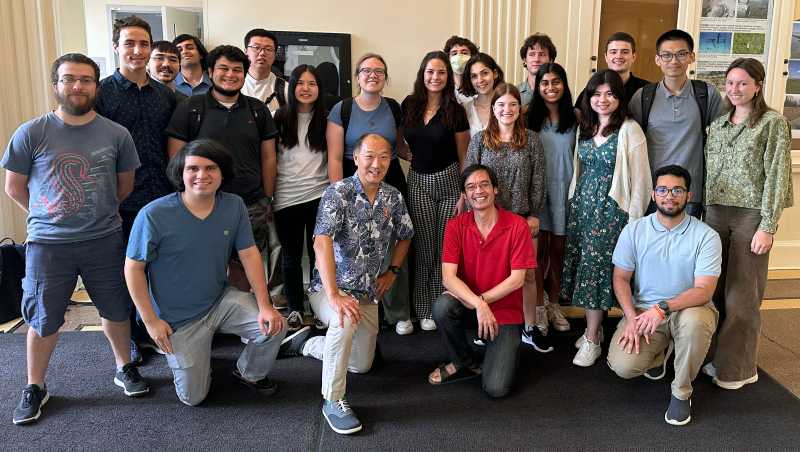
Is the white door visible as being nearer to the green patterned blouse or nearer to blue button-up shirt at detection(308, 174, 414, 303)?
blue button-up shirt at detection(308, 174, 414, 303)

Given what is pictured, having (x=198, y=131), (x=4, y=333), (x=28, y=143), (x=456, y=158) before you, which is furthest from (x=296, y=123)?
(x=4, y=333)

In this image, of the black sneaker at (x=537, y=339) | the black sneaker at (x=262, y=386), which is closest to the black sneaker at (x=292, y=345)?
the black sneaker at (x=262, y=386)

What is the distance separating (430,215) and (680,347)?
52.6 inches

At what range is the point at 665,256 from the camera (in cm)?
245

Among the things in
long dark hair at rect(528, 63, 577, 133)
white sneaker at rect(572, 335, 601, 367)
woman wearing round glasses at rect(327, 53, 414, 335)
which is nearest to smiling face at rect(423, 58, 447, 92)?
woman wearing round glasses at rect(327, 53, 414, 335)

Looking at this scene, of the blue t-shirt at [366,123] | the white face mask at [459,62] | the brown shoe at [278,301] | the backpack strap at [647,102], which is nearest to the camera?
the backpack strap at [647,102]

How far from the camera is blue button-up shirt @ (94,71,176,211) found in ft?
8.51

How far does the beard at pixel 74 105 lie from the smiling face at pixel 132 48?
410mm

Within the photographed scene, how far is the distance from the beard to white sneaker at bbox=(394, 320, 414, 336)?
1.89 meters

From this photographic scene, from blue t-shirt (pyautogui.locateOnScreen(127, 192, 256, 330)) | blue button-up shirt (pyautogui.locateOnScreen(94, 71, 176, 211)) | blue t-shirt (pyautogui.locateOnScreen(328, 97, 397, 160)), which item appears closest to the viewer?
blue t-shirt (pyautogui.locateOnScreen(127, 192, 256, 330))

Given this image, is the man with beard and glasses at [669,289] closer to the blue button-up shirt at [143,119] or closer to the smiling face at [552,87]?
the smiling face at [552,87]

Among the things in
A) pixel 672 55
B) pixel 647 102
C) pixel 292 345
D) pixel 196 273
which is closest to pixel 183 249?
pixel 196 273

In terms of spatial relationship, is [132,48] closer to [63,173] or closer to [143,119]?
[143,119]

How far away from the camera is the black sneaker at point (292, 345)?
9.49ft
